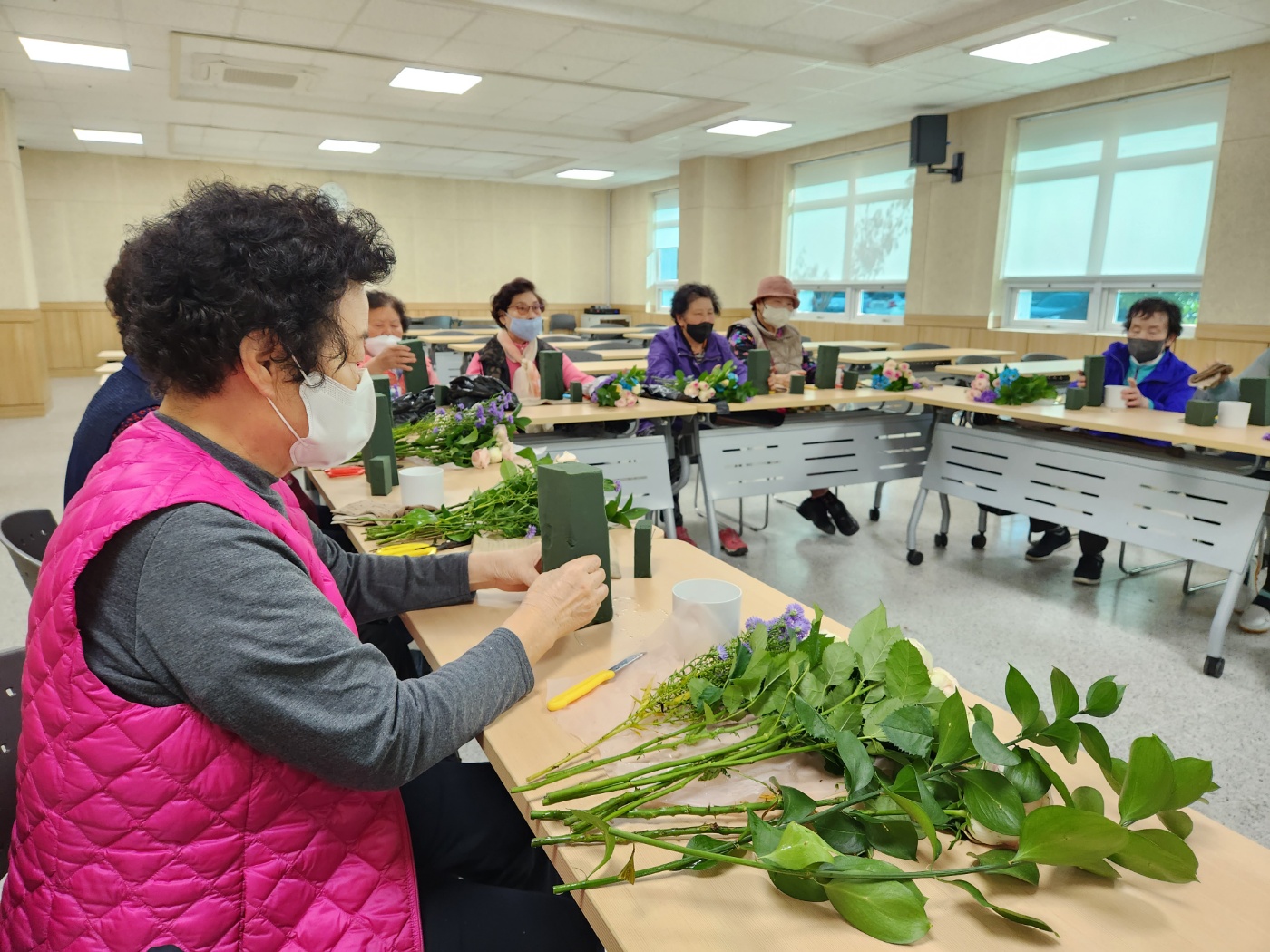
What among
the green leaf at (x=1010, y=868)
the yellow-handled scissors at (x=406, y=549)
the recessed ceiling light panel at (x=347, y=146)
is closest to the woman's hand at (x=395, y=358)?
the yellow-handled scissors at (x=406, y=549)

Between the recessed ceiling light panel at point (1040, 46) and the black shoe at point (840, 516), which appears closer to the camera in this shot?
the black shoe at point (840, 516)

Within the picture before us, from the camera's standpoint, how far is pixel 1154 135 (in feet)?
23.3

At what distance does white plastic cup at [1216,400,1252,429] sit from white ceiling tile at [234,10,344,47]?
5971mm

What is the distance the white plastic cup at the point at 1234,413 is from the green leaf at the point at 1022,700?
10.4 ft

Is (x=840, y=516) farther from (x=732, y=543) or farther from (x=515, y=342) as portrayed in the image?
(x=515, y=342)

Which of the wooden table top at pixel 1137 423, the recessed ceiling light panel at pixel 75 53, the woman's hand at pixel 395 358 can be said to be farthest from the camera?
the recessed ceiling light panel at pixel 75 53

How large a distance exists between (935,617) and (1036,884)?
2.91 m

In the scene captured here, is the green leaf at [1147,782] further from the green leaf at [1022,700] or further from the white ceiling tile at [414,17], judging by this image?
the white ceiling tile at [414,17]

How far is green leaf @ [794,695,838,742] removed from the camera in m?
0.92

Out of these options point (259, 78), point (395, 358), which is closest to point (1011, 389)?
point (395, 358)

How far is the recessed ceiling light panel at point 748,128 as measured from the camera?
9.15 metres

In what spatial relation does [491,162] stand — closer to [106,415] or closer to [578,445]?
[578,445]

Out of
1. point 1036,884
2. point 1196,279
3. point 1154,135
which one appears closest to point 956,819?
point 1036,884

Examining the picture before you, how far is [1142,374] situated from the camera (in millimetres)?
4207
